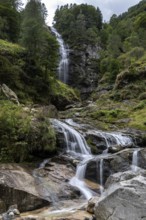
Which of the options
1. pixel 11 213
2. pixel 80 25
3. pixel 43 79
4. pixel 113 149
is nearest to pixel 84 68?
pixel 80 25

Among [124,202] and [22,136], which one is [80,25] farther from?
[124,202]

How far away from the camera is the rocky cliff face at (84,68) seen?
62625 millimetres

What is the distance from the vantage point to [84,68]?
66938mm

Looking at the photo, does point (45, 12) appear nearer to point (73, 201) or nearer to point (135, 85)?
point (135, 85)

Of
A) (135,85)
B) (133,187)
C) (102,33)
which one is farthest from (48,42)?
(102,33)

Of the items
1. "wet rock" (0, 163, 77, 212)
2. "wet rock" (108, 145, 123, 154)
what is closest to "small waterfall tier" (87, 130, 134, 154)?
"wet rock" (108, 145, 123, 154)

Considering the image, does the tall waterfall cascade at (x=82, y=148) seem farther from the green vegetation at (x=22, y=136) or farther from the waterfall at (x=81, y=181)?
the green vegetation at (x=22, y=136)

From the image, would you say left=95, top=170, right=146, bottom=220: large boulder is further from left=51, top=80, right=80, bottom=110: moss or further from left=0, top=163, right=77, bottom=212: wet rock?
left=51, top=80, right=80, bottom=110: moss

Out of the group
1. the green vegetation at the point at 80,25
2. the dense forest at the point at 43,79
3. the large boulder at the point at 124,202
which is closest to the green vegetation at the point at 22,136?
the dense forest at the point at 43,79

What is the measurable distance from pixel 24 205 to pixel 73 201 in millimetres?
2452

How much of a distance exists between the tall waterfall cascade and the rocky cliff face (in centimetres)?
3374

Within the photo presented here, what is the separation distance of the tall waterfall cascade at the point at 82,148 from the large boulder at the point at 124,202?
5.18m

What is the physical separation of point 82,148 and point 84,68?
45.4m

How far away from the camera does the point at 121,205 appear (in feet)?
35.3
